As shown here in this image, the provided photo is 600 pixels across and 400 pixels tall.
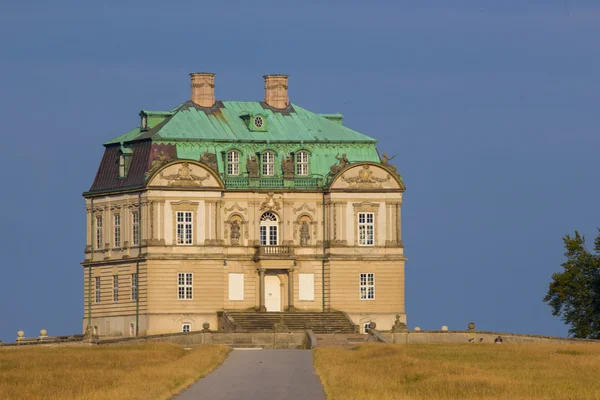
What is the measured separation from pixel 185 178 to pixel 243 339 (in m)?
12.9

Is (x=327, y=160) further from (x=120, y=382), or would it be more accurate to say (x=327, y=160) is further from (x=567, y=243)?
(x=120, y=382)

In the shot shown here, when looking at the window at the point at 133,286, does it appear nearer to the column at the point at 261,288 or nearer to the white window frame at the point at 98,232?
the white window frame at the point at 98,232

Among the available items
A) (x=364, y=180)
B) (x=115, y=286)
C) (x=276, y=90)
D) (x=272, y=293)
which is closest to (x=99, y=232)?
(x=115, y=286)

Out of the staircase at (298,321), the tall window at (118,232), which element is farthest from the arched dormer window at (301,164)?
the tall window at (118,232)

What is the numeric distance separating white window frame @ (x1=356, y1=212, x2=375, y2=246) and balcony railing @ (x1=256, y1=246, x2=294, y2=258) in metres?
4.16

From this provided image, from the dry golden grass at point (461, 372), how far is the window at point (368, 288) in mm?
22646

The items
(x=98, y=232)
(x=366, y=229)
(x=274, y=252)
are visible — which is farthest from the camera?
(x=366, y=229)

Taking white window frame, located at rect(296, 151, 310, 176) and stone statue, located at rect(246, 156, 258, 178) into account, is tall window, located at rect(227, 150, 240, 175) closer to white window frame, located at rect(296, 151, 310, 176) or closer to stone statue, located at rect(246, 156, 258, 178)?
stone statue, located at rect(246, 156, 258, 178)

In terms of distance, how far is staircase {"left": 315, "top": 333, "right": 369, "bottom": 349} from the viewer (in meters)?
91.0

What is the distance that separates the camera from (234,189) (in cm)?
10331

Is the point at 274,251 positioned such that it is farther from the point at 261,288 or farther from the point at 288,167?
the point at 288,167

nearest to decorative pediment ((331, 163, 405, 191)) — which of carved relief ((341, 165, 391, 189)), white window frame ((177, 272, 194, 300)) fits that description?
carved relief ((341, 165, 391, 189))

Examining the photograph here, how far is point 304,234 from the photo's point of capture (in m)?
105

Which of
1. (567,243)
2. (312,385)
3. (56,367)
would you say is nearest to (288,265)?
(567,243)
